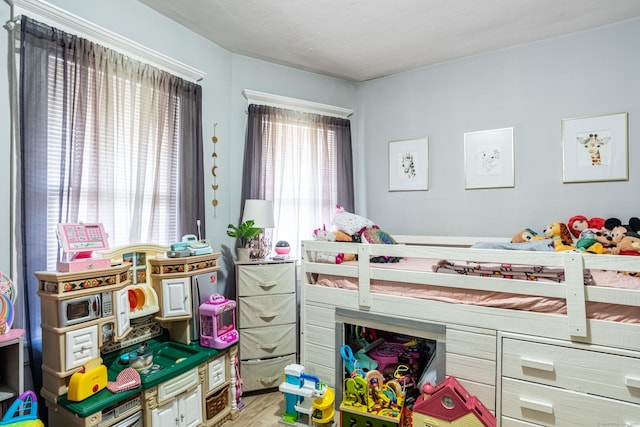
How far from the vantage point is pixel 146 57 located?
2.21 metres

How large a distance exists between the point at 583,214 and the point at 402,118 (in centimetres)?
174

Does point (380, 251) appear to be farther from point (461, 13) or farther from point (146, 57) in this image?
point (146, 57)

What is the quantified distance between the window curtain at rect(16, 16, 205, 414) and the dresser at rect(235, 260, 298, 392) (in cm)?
59

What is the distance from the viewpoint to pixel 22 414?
1384mm

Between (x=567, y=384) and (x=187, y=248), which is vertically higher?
(x=187, y=248)

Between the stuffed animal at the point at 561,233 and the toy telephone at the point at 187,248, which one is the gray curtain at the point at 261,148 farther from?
the stuffed animal at the point at 561,233

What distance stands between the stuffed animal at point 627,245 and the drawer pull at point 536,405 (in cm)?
99

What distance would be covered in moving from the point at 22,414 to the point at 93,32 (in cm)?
192

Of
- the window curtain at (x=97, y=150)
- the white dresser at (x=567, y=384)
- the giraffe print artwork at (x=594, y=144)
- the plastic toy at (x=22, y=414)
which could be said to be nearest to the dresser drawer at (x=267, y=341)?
the window curtain at (x=97, y=150)

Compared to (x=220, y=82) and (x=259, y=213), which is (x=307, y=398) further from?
(x=220, y=82)

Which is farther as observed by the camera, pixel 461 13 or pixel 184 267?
pixel 461 13

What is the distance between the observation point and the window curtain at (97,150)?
1.64 meters

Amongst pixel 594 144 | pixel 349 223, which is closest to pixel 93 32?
pixel 349 223

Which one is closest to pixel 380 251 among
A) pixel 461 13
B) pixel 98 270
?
pixel 98 270
